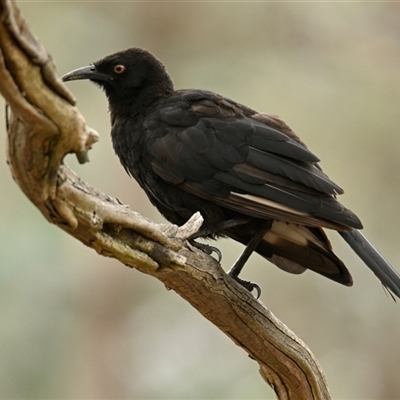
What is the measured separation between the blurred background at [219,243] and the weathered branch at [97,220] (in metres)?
5.20

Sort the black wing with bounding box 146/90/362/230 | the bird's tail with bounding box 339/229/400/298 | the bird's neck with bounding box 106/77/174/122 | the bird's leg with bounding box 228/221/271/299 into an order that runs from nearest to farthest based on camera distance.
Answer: the black wing with bounding box 146/90/362/230, the bird's tail with bounding box 339/229/400/298, the bird's leg with bounding box 228/221/271/299, the bird's neck with bounding box 106/77/174/122

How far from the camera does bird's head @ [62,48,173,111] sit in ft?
17.6

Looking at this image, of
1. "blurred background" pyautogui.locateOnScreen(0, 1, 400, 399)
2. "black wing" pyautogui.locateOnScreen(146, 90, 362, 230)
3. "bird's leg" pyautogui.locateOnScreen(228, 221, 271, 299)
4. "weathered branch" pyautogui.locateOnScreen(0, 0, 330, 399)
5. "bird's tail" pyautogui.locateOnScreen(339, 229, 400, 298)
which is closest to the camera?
"weathered branch" pyautogui.locateOnScreen(0, 0, 330, 399)

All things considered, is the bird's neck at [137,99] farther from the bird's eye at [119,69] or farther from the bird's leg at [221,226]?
the bird's leg at [221,226]

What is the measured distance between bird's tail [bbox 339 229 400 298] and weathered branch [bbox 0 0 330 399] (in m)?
0.71

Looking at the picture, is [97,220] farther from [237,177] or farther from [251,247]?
[251,247]

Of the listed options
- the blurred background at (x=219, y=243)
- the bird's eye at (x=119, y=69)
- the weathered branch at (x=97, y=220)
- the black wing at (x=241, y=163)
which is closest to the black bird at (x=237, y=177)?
the black wing at (x=241, y=163)

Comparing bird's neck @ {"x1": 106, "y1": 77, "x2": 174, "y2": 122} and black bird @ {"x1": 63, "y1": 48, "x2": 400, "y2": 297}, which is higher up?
bird's neck @ {"x1": 106, "y1": 77, "x2": 174, "y2": 122}

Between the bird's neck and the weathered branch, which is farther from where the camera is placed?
the bird's neck

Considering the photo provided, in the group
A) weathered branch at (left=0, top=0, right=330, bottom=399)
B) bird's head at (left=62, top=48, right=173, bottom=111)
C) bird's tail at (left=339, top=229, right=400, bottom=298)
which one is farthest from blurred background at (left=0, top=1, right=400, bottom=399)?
weathered branch at (left=0, top=0, right=330, bottom=399)

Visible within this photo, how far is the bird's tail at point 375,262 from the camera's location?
460 centimetres

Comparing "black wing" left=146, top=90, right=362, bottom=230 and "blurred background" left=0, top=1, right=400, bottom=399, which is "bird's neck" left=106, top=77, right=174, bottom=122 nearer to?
"black wing" left=146, top=90, right=362, bottom=230

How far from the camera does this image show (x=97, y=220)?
3250 mm

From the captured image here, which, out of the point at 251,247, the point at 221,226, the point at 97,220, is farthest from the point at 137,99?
the point at 97,220
